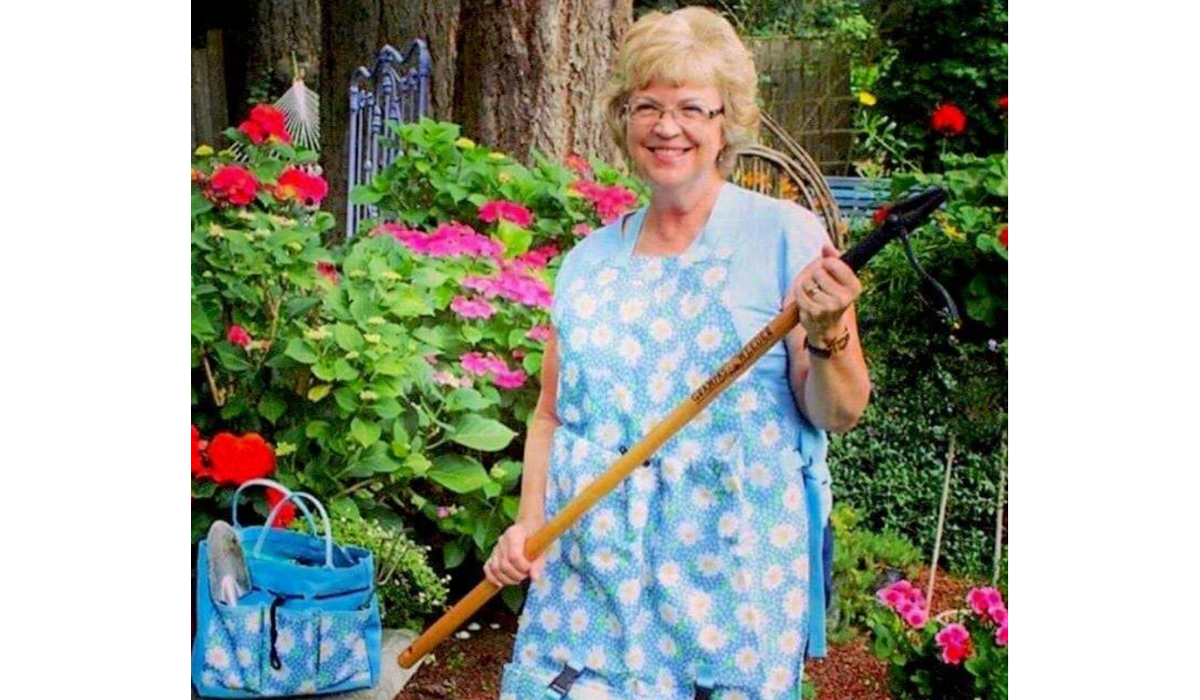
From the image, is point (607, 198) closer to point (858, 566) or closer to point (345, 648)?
point (858, 566)

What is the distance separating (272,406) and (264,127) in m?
0.48

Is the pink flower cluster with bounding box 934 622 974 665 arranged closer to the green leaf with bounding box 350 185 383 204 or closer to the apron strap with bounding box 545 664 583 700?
the apron strap with bounding box 545 664 583 700

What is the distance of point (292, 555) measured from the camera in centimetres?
285

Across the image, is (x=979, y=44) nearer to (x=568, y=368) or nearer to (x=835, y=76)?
(x=835, y=76)

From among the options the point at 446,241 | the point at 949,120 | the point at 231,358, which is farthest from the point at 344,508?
the point at 949,120

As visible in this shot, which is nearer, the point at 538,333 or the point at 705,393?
the point at 705,393

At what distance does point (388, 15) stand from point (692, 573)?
1163 millimetres

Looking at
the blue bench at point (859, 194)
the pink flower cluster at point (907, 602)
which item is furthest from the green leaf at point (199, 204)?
the pink flower cluster at point (907, 602)

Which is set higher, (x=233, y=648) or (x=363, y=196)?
(x=363, y=196)

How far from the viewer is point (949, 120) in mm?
2670

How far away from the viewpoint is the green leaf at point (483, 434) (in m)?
3.03

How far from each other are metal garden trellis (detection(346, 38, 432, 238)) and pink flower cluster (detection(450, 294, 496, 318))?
23 cm

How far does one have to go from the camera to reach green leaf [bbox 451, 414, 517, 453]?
3.03 meters
